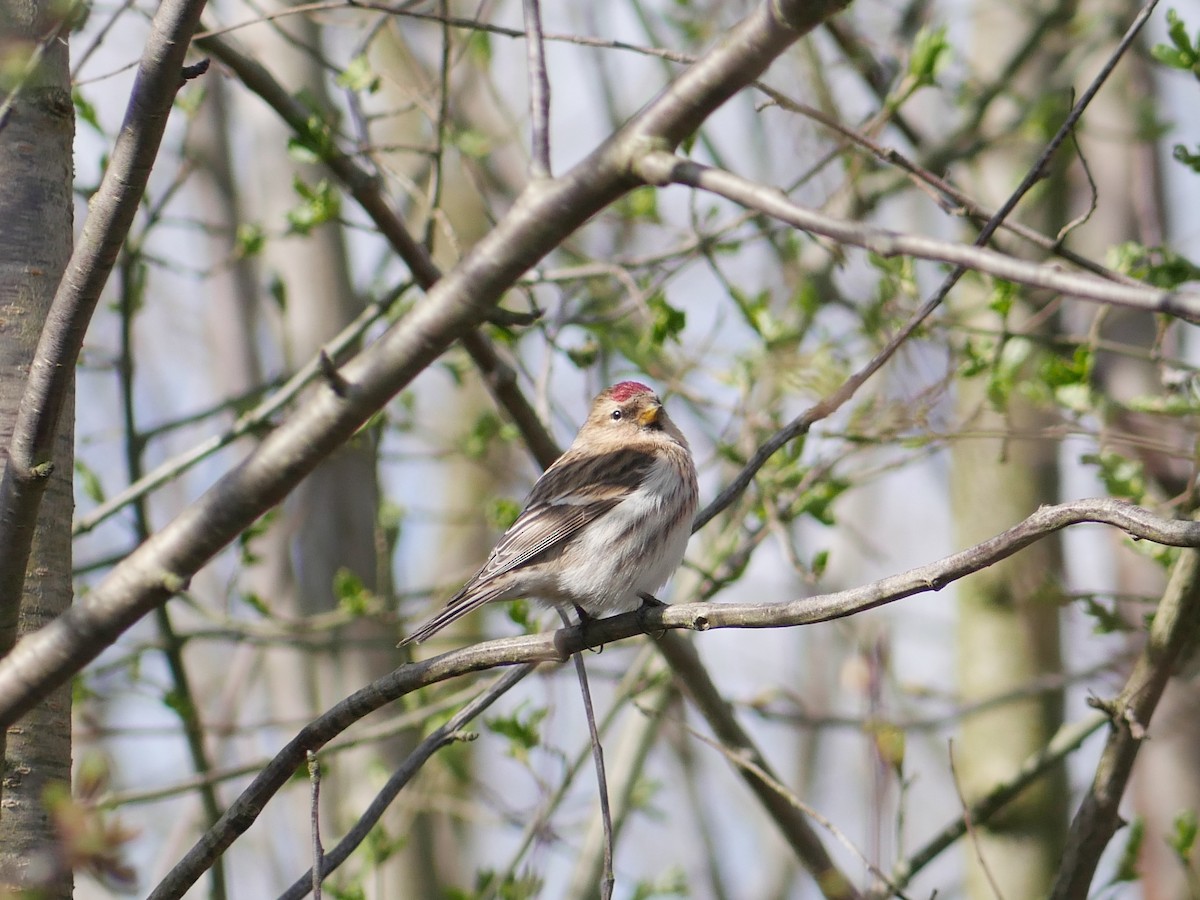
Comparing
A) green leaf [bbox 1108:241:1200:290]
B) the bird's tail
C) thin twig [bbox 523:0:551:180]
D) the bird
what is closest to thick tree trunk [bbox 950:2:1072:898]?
green leaf [bbox 1108:241:1200:290]

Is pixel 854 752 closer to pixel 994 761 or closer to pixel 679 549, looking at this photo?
pixel 994 761

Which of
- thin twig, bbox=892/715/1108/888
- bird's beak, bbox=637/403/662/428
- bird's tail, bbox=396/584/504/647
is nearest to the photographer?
bird's tail, bbox=396/584/504/647

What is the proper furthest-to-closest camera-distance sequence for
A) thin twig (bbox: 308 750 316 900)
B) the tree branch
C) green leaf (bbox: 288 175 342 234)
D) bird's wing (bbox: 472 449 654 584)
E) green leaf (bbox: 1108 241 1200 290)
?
A: green leaf (bbox: 288 175 342 234), bird's wing (bbox: 472 449 654 584), green leaf (bbox: 1108 241 1200 290), thin twig (bbox: 308 750 316 900), the tree branch

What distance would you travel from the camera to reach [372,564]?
683 centimetres

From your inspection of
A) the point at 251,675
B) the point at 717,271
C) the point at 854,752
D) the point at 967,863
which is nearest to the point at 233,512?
the point at 717,271

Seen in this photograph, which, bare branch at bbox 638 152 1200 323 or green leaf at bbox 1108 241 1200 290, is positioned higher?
green leaf at bbox 1108 241 1200 290

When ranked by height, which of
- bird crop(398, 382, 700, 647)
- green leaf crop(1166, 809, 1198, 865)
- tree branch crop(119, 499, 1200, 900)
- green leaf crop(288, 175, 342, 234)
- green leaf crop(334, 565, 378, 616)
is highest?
green leaf crop(288, 175, 342, 234)

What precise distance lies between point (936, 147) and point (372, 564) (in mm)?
3469

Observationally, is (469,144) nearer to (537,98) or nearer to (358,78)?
(358,78)

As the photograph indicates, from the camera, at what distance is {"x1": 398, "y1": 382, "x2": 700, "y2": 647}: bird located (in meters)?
4.36

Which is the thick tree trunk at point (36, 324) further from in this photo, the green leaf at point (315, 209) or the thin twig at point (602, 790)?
the green leaf at point (315, 209)

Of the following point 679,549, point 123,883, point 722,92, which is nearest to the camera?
point 722,92

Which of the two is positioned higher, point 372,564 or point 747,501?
point 372,564

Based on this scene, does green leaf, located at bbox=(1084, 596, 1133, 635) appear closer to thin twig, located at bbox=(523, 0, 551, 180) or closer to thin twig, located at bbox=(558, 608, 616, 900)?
thin twig, located at bbox=(558, 608, 616, 900)
